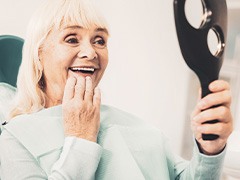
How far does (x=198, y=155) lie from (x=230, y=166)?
702 mm

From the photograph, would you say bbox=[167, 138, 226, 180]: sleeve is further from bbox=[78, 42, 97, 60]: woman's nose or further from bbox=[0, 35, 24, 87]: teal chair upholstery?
bbox=[0, 35, 24, 87]: teal chair upholstery

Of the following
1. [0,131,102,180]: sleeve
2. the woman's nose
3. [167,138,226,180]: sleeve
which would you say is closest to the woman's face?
the woman's nose

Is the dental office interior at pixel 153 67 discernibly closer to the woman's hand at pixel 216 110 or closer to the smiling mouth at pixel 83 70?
the smiling mouth at pixel 83 70

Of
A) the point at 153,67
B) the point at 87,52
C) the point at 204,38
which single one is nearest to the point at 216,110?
the point at 204,38

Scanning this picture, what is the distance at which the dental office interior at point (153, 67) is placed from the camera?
171 cm

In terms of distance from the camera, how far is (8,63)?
1106 millimetres

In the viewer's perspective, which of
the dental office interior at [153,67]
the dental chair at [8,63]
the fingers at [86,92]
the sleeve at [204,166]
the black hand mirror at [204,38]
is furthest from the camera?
the dental office interior at [153,67]

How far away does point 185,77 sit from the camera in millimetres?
1731

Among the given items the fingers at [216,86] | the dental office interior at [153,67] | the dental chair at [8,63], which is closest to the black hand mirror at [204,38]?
the fingers at [216,86]

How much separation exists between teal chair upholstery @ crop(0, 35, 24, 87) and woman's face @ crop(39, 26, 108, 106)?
308 millimetres

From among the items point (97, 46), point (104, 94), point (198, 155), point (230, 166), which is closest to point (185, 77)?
point (104, 94)

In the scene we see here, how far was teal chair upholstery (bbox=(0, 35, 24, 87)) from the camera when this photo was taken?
1079 millimetres

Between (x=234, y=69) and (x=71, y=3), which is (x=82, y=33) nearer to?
(x=71, y=3)

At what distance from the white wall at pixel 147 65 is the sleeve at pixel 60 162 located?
44.6 inches
